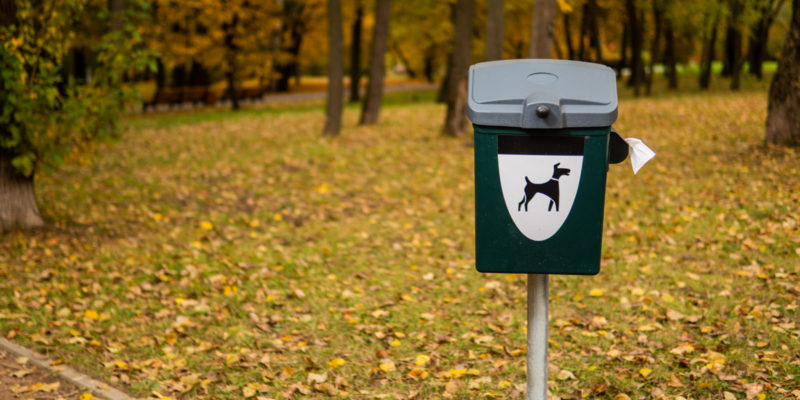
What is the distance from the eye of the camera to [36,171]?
7.20m

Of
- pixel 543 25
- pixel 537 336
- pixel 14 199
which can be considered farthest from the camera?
pixel 543 25

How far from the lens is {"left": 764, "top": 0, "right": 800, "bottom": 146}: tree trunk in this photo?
911 cm

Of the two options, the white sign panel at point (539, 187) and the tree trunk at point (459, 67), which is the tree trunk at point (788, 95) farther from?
the white sign panel at point (539, 187)

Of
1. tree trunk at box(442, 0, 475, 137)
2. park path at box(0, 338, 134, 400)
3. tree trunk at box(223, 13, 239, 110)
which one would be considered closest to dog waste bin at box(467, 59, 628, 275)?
park path at box(0, 338, 134, 400)

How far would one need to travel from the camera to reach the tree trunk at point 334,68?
14039 mm

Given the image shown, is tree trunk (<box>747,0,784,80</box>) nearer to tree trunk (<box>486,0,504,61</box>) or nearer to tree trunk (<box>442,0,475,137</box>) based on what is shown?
tree trunk (<box>442,0,475,137</box>)

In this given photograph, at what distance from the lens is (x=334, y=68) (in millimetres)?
14391

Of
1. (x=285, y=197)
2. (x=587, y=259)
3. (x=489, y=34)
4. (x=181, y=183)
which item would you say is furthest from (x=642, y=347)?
(x=489, y=34)

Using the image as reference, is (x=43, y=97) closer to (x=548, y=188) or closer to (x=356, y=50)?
(x=548, y=188)

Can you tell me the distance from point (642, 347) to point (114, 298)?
396 centimetres

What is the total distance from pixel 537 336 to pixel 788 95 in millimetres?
7804

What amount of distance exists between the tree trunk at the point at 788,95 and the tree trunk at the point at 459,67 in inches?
223

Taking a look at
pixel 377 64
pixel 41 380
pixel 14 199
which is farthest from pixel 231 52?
pixel 41 380

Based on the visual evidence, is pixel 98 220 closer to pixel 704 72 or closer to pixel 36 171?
pixel 36 171
